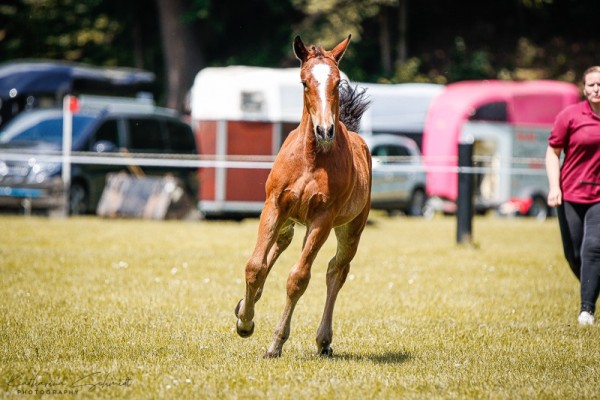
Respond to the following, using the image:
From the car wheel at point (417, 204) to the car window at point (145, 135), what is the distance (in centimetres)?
720

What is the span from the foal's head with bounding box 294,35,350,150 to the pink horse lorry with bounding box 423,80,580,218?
20.7m

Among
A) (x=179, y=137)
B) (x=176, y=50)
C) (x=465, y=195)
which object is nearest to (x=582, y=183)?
(x=465, y=195)

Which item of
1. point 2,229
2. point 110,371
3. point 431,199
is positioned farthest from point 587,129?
point 431,199

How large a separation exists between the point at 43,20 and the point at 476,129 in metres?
19.2

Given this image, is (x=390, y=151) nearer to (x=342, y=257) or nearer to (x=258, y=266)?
(x=342, y=257)

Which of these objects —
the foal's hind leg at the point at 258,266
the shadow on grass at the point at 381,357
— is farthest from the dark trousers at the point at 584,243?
the foal's hind leg at the point at 258,266

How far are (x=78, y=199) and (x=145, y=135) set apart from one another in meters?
2.45

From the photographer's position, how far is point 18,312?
959 cm

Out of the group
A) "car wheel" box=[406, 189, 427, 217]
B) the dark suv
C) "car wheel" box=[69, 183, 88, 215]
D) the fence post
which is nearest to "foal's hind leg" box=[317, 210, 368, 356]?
the fence post

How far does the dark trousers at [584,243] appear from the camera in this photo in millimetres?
9781

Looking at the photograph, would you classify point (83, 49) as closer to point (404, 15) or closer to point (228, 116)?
point (404, 15)

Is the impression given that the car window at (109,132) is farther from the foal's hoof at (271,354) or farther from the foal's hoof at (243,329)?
the foal's hoof at (271,354)

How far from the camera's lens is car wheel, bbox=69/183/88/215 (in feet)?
74.0

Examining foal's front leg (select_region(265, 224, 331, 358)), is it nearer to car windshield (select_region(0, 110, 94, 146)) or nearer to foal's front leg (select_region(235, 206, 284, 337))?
foal's front leg (select_region(235, 206, 284, 337))
